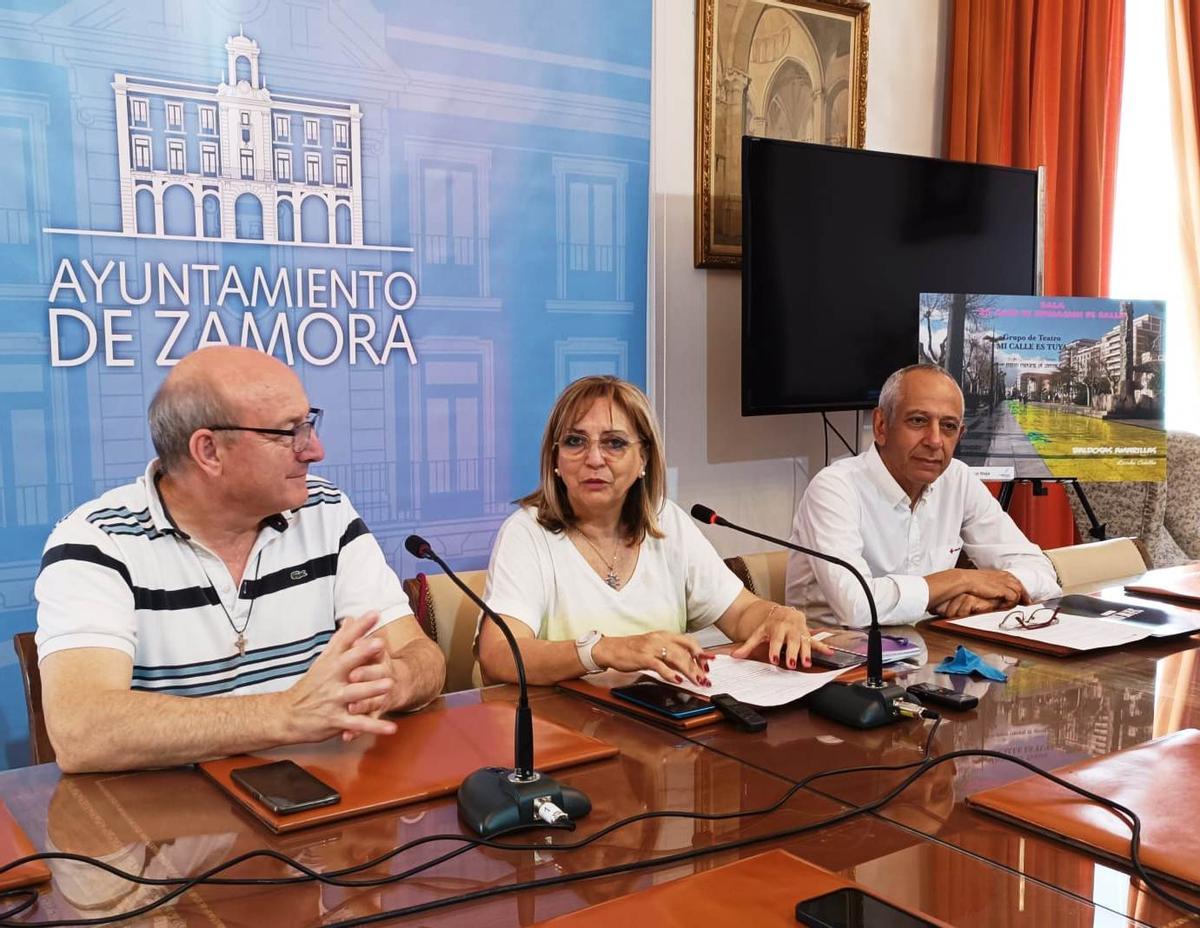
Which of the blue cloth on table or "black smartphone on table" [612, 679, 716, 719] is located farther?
the blue cloth on table

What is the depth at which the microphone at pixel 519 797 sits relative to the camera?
3.94ft

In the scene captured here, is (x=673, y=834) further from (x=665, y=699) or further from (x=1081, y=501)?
(x=1081, y=501)

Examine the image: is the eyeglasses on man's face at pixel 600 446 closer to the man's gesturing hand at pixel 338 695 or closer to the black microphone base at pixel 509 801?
the man's gesturing hand at pixel 338 695

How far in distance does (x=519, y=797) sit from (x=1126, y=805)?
0.68 m

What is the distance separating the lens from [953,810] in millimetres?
1285

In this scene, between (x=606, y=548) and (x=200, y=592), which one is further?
(x=606, y=548)

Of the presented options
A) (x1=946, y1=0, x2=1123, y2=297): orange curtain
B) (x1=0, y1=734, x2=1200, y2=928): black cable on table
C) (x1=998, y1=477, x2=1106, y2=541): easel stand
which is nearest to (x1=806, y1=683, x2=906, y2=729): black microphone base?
(x1=0, y1=734, x2=1200, y2=928): black cable on table

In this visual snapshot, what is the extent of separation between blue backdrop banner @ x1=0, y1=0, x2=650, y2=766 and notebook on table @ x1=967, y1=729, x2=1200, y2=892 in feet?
7.46

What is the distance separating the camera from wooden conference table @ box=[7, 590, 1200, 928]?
1047 millimetres

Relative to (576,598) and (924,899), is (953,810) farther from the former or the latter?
(576,598)

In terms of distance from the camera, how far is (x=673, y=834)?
1.21 meters

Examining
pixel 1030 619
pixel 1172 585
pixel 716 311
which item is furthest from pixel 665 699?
pixel 716 311

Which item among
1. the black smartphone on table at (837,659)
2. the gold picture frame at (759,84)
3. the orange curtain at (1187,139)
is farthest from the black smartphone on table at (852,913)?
the orange curtain at (1187,139)

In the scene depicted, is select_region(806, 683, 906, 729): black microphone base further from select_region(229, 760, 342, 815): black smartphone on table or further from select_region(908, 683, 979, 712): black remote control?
select_region(229, 760, 342, 815): black smartphone on table
